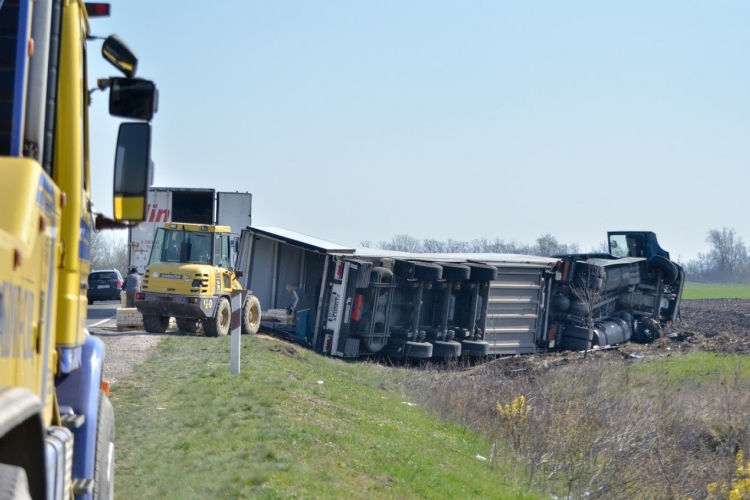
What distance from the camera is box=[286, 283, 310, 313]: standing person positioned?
21.8 metres

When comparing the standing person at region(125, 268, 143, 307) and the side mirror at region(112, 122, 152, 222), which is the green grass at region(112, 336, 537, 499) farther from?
the standing person at region(125, 268, 143, 307)

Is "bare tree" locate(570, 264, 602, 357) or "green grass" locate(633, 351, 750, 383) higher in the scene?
"bare tree" locate(570, 264, 602, 357)

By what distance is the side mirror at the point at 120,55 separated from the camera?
4625 millimetres

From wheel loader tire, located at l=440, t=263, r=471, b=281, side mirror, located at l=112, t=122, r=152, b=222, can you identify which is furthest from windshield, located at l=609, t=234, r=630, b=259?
side mirror, located at l=112, t=122, r=152, b=222

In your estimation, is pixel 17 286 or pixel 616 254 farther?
pixel 616 254

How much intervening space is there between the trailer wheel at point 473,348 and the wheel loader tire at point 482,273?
1.54m

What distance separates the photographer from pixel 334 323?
19.9 meters

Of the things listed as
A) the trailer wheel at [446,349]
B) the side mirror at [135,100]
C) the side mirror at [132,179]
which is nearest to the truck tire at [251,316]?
the trailer wheel at [446,349]

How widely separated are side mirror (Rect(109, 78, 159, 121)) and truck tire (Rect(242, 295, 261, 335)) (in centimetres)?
1555

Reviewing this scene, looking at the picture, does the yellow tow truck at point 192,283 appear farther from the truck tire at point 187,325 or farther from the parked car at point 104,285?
the parked car at point 104,285

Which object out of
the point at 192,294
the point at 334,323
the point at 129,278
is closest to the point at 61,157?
the point at 192,294

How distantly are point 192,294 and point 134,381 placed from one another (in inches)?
243

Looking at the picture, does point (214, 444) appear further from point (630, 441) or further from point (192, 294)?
point (192, 294)

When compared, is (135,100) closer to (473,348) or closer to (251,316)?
(251,316)
